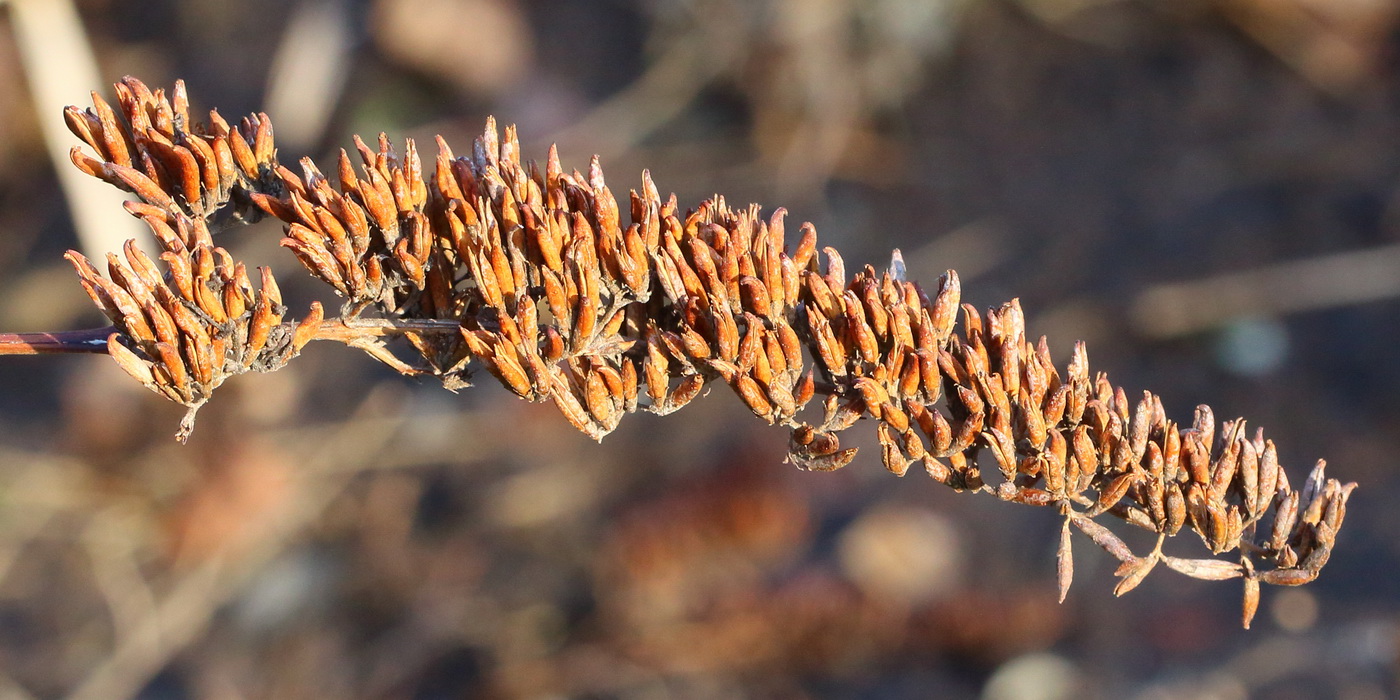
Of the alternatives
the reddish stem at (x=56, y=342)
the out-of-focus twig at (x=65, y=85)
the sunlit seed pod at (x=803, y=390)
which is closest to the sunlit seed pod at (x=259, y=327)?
the reddish stem at (x=56, y=342)

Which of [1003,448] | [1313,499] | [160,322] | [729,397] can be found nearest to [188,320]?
[160,322]

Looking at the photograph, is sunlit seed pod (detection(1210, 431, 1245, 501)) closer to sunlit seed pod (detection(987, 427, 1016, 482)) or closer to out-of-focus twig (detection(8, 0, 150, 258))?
sunlit seed pod (detection(987, 427, 1016, 482))

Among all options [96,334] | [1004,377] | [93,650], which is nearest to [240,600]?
[93,650]

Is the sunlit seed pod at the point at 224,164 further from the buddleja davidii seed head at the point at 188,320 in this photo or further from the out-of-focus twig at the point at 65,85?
the out-of-focus twig at the point at 65,85

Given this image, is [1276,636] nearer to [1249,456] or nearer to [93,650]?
[1249,456]

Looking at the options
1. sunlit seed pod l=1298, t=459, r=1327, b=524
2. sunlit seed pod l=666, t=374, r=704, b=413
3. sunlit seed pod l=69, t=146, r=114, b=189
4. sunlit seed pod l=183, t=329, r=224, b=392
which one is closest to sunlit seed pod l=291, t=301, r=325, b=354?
sunlit seed pod l=183, t=329, r=224, b=392

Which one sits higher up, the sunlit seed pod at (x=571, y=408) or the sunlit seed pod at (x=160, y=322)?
the sunlit seed pod at (x=571, y=408)
